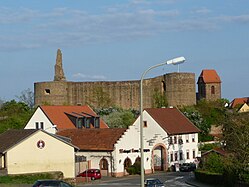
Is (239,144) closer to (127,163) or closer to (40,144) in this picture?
(40,144)

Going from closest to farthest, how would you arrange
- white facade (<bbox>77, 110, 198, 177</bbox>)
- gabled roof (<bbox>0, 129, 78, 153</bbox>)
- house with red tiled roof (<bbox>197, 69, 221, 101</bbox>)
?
gabled roof (<bbox>0, 129, 78, 153</bbox>)
white facade (<bbox>77, 110, 198, 177</bbox>)
house with red tiled roof (<bbox>197, 69, 221, 101</bbox>)

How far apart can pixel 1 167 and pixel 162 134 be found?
26.9 m

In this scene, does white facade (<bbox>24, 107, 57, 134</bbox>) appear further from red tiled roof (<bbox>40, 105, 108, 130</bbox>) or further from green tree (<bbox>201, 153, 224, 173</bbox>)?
green tree (<bbox>201, 153, 224, 173</bbox>)

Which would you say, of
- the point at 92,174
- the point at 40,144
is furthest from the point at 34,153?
the point at 92,174

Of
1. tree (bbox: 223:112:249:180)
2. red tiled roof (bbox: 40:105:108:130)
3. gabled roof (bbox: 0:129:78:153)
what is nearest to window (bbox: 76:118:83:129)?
red tiled roof (bbox: 40:105:108:130)

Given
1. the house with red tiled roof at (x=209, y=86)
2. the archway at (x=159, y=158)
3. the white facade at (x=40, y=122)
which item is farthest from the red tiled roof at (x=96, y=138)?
the house with red tiled roof at (x=209, y=86)

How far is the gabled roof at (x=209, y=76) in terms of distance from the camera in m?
160

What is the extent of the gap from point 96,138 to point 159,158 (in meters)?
10.2

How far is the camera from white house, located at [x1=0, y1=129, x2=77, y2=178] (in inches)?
2121

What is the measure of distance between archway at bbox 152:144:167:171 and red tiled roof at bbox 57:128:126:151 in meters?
7.71

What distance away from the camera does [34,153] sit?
5578cm

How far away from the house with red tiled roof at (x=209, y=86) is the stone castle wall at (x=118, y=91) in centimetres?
3357

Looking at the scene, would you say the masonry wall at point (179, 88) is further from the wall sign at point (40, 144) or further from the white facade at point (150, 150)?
the wall sign at point (40, 144)

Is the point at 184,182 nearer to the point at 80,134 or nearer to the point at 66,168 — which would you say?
the point at 66,168
